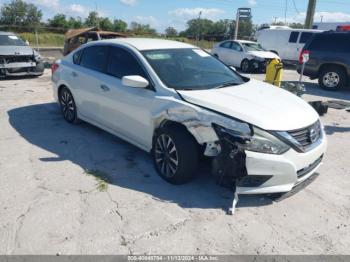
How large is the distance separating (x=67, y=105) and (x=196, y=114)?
11.0 feet

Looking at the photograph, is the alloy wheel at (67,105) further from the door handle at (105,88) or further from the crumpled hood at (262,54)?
the crumpled hood at (262,54)

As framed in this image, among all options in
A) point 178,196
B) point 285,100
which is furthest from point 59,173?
point 285,100

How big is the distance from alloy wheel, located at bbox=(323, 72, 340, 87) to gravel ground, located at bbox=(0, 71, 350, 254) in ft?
22.1

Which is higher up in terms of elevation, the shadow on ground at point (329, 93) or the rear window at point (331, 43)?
the rear window at point (331, 43)

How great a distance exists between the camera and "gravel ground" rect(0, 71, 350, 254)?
3.08 meters

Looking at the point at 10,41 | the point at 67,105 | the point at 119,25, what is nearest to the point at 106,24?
the point at 119,25

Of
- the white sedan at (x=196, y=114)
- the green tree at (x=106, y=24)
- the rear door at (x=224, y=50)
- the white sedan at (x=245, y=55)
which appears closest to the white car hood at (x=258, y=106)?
the white sedan at (x=196, y=114)

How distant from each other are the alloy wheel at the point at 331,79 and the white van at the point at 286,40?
23.4ft

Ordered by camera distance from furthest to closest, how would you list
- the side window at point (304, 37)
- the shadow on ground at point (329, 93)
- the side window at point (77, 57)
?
the side window at point (304, 37)
the shadow on ground at point (329, 93)
the side window at point (77, 57)

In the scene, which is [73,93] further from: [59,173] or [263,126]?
[263,126]

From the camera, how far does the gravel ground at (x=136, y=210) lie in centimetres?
308

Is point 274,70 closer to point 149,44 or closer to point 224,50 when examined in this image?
point 149,44

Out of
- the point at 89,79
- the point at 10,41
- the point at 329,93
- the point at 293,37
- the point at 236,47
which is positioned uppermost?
the point at 293,37

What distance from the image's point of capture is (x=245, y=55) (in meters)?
15.7
